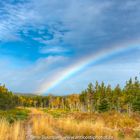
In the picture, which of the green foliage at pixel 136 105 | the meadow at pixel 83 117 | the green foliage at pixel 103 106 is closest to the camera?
the meadow at pixel 83 117

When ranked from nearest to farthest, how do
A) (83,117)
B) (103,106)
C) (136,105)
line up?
1. (83,117)
2. (136,105)
3. (103,106)

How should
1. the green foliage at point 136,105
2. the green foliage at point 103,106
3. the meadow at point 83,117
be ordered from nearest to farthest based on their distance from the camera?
the meadow at point 83,117, the green foliage at point 136,105, the green foliage at point 103,106

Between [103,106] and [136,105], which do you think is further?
[103,106]

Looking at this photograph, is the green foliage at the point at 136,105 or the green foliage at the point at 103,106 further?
the green foliage at the point at 103,106

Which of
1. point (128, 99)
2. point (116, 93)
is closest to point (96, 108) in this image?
point (116, 93)

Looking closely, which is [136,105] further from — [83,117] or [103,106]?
[83,117]

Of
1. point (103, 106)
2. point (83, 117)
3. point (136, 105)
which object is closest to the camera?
point (83, 117)

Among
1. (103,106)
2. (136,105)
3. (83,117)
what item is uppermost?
A: (103,106)

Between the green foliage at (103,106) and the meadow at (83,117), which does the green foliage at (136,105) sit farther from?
the green foliage at (103,106)

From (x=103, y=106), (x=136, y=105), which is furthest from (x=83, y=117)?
(x=103, y=106)

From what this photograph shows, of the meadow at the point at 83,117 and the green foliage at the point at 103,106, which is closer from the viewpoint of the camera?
the meadow at the point at 83,117

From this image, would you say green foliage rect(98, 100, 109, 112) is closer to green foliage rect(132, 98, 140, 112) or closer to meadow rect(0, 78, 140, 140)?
meadow rect(0, 78, 140, 140)

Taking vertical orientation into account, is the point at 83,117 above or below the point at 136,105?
below

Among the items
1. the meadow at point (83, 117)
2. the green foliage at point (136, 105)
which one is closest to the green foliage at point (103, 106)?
the meadow at point (83, 117)
